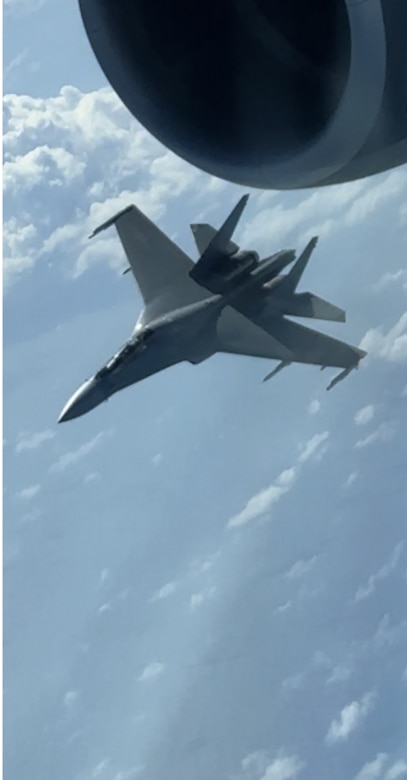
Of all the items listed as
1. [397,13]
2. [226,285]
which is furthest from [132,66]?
[226,285]

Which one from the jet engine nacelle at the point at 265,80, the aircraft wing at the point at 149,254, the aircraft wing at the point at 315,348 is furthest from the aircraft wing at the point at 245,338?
the jet engine nacelle at the point at 265,80

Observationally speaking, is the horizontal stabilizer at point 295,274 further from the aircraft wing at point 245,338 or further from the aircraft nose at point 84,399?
the aircraft nose at point 84,399

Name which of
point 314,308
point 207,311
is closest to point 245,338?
point 207,311

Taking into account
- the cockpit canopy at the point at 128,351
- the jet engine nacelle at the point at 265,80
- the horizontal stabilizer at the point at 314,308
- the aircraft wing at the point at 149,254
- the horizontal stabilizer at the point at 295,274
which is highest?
the aircraft wing at the point at 149,254

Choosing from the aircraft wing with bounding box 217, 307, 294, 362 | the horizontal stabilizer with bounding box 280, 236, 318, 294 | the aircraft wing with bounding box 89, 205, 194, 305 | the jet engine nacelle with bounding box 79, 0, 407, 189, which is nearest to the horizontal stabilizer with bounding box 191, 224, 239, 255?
the aircraft wing with bounding box 89, 205, 194, 305

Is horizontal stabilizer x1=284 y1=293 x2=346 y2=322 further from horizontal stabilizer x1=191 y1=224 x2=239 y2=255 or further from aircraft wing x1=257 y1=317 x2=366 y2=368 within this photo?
horizontal stabilizer x1=191 y1=224 x2=239 y2=255

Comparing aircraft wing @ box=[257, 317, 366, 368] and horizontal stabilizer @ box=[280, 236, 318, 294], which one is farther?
aircraft wing @ box=[257, 317, 366, 368]
